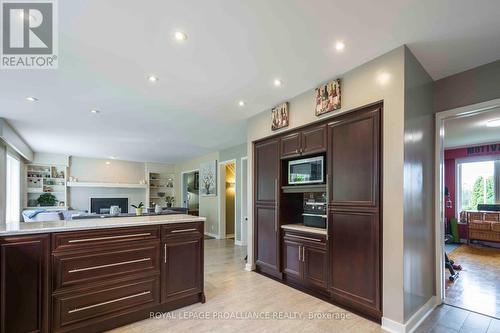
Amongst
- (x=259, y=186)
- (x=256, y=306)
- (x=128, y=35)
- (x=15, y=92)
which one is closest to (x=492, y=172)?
(x=259, y=186)

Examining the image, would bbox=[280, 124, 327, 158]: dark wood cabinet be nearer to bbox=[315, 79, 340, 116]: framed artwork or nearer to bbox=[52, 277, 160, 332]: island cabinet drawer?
bbox=[315, 79, 340, 116]: framed artwork

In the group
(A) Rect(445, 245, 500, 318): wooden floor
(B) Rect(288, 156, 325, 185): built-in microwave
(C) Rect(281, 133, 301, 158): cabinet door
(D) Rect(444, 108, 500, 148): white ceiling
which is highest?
(D) Rect(444, 108, 500, 148): white ceiling

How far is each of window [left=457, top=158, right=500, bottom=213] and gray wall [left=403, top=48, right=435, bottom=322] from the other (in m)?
5.08

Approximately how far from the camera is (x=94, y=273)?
2338 millimetres

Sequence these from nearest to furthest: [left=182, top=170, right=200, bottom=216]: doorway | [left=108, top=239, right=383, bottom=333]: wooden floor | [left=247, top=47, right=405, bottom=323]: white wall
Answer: [left=247, top=47, right=405, bottom=323]: white wall
[left=108, top=239, right=383, bottom=333]: wooden floor
[left=182, top=170, right=200, bottom=216]: doorway

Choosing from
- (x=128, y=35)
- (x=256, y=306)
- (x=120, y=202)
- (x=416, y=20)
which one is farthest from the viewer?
(x=120, y=202)

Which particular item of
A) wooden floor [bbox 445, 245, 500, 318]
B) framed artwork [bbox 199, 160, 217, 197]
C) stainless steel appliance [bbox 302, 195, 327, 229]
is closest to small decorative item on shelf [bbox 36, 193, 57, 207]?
framed artwork [bbox 199, 160, 217, 197]

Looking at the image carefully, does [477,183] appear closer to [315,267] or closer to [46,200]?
[315,267]

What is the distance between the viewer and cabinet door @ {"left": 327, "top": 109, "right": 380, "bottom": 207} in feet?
8.32

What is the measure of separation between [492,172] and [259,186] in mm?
6218

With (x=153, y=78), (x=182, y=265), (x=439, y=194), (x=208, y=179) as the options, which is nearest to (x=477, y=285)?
(x=439, y=194)

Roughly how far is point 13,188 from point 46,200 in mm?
1468

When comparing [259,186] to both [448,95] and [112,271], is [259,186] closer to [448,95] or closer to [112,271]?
[112,271]

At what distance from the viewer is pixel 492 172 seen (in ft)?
20.4
